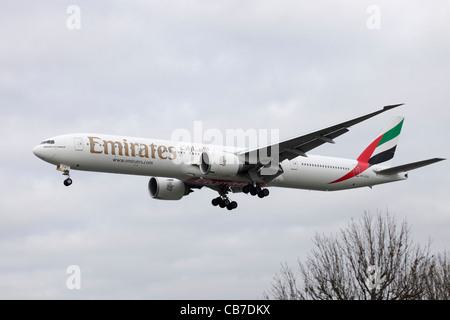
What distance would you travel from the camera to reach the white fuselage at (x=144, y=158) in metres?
39.0

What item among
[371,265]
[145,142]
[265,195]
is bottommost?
[371,265]

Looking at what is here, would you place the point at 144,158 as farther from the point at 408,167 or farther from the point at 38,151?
the point at 408,167

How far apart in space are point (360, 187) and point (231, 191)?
9.64 meters

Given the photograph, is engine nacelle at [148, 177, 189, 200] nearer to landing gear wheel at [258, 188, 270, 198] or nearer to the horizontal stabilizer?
landing gear wheel at [258, 188, 270, 198]

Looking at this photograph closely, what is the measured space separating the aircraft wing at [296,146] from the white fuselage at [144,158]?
5.36ft

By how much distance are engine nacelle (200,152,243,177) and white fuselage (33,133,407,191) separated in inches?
22.2

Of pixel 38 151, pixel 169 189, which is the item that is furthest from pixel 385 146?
pixel 38 151

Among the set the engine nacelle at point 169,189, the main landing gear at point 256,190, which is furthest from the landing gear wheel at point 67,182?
the main landing gear at point 256,190

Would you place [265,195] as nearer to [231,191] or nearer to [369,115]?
[231,191]

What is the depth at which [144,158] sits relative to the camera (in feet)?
131

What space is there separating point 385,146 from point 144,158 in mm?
20466

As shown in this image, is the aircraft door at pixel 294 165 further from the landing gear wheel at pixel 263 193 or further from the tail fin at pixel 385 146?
the tail fin at pixel 385 146
